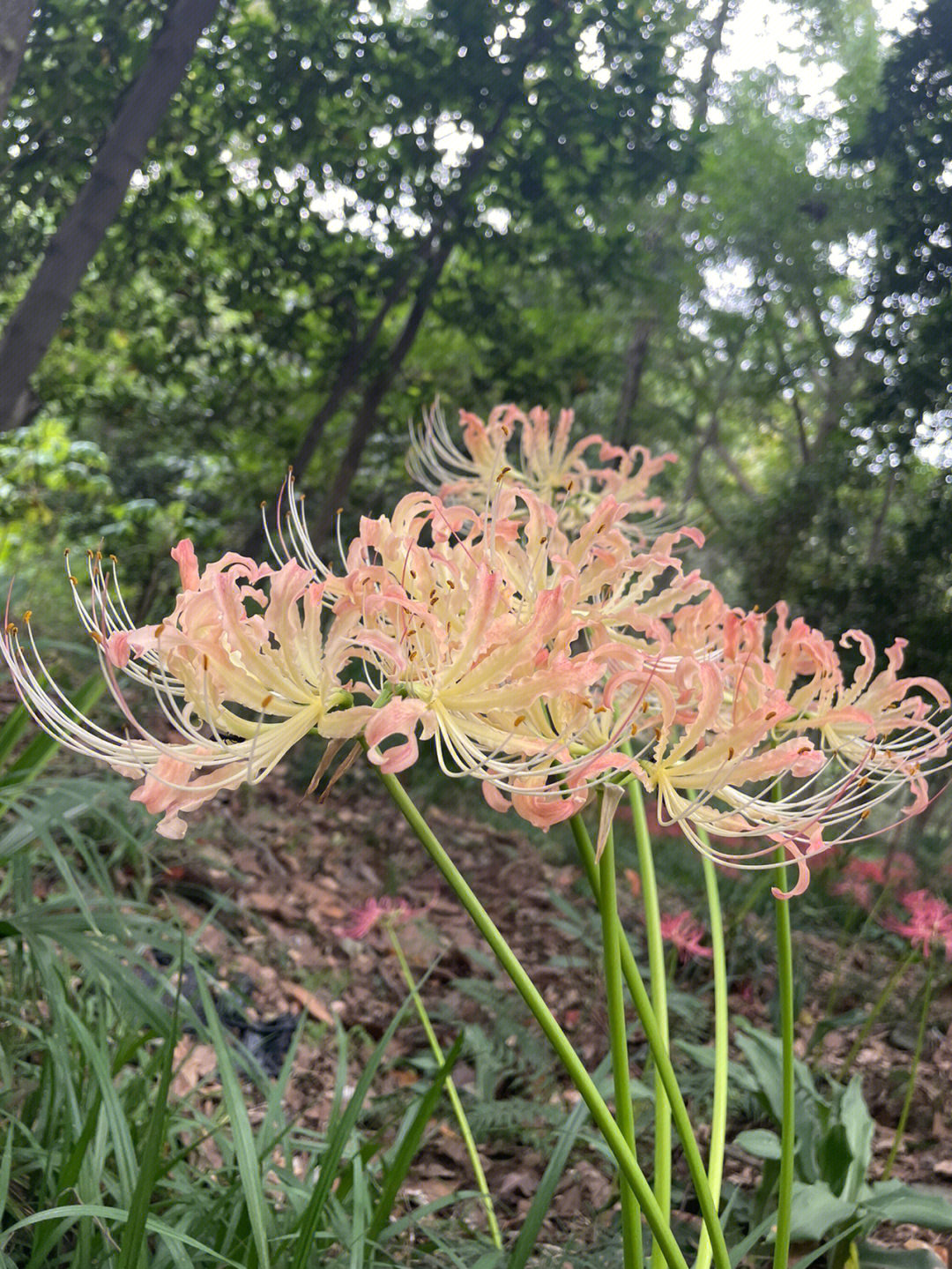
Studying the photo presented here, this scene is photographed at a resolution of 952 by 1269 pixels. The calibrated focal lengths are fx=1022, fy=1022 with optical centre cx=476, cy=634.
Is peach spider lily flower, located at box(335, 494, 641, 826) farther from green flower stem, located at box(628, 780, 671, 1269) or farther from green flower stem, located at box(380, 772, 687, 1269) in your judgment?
green flower stem, located at box(628, 780, 671, 1269)

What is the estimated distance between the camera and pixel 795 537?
3555 millimetres

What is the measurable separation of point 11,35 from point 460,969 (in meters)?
2.25

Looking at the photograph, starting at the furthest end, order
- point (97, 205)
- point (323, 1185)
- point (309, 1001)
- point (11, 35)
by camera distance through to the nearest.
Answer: point (97, 205) → point (11, 35) → point (309, 1001) → point (323, 1185)

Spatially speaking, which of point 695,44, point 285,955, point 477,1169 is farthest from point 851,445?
point 477,1169

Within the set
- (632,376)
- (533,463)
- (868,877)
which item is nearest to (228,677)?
(533,463)

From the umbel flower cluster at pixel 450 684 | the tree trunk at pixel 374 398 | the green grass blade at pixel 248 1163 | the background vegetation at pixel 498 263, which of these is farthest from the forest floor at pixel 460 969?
the tree trunk at pixel 374 398

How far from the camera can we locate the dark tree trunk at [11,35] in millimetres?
2131

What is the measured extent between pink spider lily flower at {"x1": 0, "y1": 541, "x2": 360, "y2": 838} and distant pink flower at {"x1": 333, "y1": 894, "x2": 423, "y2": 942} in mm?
1082

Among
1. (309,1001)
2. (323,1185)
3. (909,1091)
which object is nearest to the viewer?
(323,1185)

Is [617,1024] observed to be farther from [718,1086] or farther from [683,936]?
[683,936]

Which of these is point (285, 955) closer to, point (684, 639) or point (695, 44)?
point (684, 639)

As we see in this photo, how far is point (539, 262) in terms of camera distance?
343 centimetres

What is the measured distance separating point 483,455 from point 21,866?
2.73 feet

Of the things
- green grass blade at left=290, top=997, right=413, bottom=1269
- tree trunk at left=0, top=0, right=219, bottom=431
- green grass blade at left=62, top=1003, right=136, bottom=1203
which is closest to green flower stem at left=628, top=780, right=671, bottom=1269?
green grass blade at left=290, top=997, right=413, bottom=1269
